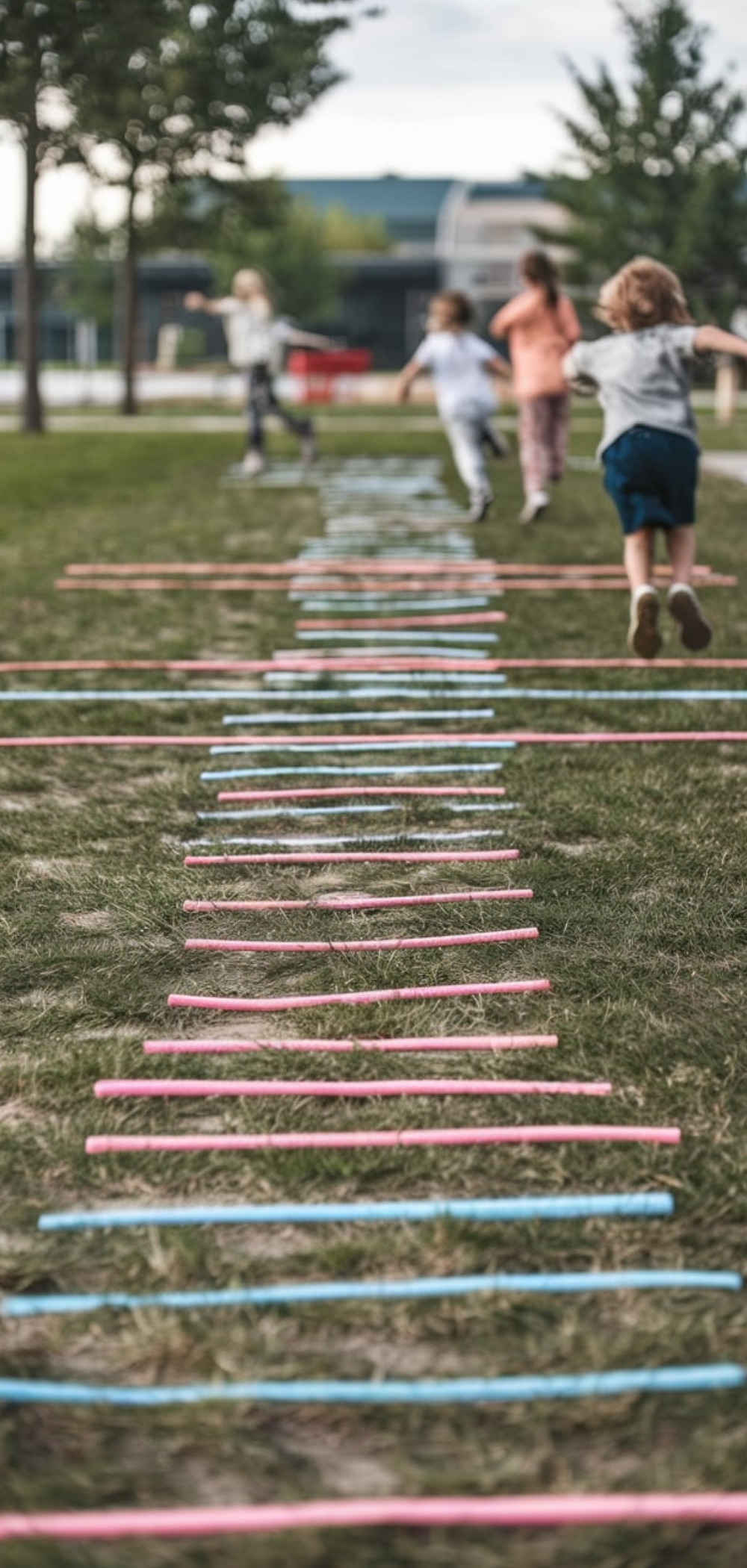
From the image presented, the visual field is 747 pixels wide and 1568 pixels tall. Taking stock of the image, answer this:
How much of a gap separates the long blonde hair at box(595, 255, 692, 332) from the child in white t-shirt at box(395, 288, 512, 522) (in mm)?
5519

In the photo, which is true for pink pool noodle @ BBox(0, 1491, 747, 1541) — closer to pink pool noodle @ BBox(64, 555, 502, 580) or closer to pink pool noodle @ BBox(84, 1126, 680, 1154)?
pink pool noodle @ BBox(84, 1126, 680, 1154)

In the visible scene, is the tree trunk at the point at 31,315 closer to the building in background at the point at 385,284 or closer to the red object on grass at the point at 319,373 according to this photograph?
the red object on grass at the point at 319,373

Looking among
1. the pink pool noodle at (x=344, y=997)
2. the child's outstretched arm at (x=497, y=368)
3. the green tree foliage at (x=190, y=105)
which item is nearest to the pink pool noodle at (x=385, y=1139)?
the pink pool noodle at (x=344, y=997)

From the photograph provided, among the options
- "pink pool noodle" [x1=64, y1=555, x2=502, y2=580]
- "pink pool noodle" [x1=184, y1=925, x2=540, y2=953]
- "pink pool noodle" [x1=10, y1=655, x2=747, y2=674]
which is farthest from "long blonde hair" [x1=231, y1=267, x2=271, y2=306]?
"pink pool noodle" [x1=184, y1=925, x2=540, y2=953]

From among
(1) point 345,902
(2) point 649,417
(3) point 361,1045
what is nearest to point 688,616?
(2) point 649,417

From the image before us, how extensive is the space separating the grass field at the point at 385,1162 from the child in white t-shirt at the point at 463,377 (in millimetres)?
7337

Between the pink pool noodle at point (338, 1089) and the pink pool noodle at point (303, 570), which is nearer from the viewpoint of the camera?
the pink pool noodle at point (338, 1089)

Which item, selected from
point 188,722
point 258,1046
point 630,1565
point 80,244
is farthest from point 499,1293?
point 80,244

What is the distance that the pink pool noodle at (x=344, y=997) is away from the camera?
3.73 metres

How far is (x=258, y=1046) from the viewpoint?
3.48 meters

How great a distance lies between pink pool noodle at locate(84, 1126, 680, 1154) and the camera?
305 cm

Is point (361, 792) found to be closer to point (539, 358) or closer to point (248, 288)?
point (539, 358)

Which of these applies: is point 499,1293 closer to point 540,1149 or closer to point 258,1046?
point 540,1149

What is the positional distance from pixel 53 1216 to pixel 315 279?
65506 mm
